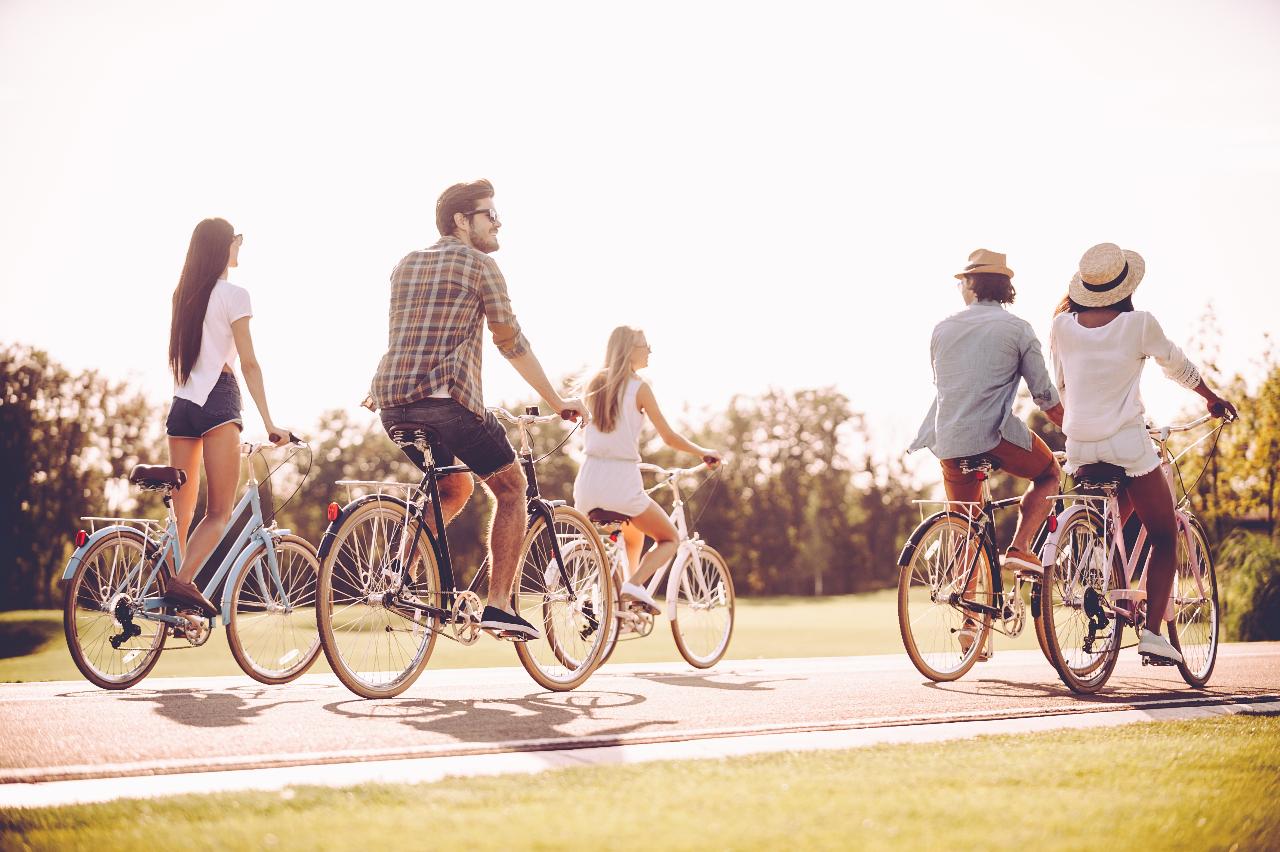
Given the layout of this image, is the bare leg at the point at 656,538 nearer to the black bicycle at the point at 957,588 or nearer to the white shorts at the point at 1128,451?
the black bicycle at the point at 957,588

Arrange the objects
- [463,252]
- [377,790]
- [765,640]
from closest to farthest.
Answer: [377,790], [463,252], [765,640]

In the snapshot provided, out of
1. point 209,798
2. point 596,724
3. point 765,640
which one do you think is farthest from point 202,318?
point 765,640

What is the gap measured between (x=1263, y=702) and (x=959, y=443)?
2.13m

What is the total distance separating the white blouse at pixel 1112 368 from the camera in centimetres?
702

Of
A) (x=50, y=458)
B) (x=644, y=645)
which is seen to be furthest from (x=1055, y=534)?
(x=50, y=458)

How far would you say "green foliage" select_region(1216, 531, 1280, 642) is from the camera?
56.3 ft

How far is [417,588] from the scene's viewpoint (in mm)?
6270

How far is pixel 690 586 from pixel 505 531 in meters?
3.17

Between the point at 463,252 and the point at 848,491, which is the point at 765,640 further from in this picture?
the point at 848,491

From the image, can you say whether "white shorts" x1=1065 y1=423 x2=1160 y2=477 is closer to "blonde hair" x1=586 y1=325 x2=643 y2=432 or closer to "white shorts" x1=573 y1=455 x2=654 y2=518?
"white shorts" x1=573 y1=455 x2=654 y2=518

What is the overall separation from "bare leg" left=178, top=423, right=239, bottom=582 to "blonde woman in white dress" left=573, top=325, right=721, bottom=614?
235cm

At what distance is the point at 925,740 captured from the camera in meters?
5.17

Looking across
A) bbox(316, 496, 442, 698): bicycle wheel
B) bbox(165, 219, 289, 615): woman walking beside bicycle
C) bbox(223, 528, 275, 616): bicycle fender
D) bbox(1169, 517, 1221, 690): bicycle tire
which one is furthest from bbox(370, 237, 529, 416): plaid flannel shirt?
bbox(1169, 517, 1221, 690): bicycle tire

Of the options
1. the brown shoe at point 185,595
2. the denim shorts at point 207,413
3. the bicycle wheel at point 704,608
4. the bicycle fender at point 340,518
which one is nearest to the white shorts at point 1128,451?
the bicycle wheel at point 704,608
